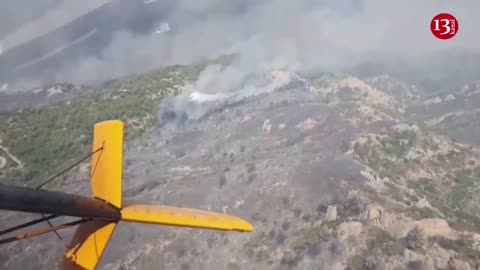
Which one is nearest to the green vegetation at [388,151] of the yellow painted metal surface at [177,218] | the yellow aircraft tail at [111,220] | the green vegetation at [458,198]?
the green vegetation at [458,198]

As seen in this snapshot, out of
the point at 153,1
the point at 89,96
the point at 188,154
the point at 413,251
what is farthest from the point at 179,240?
the point at 153,1

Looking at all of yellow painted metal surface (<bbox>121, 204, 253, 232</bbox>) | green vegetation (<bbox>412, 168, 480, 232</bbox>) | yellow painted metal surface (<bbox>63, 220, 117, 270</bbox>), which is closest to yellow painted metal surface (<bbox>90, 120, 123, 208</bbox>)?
yellow painted metal surface (<bbox>121, 204, 253, 232</bbox>)

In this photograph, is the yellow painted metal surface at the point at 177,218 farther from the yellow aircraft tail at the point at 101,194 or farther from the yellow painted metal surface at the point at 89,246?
the yellow painted metal surface at the point at 89,246

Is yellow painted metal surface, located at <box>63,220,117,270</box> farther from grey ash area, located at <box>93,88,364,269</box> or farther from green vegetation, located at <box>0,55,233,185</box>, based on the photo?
green vegetation, located at <box>0,55,233,185</box>

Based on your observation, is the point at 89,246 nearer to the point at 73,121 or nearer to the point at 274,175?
the point at 274,175

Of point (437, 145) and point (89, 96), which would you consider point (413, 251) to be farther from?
point (89, 96)
